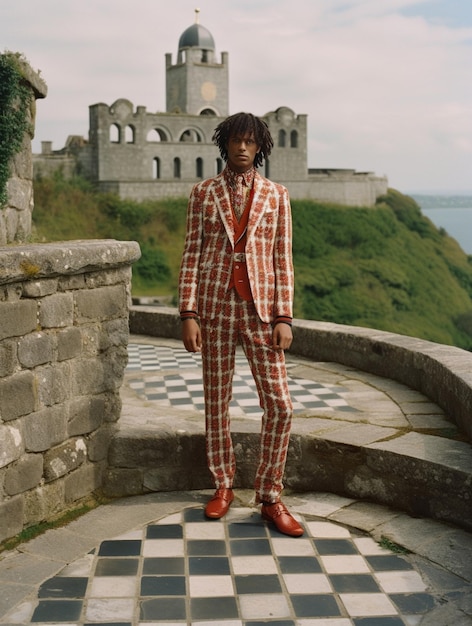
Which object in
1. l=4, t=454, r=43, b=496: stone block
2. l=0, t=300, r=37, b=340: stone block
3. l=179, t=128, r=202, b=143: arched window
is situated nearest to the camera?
l=0, t=300, r=37, b=340: stone block

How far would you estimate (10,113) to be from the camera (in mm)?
6242

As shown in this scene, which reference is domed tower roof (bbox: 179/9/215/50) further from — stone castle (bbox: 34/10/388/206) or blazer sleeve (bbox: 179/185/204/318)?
blazer sleeve (bbox: 179/185/204/318)

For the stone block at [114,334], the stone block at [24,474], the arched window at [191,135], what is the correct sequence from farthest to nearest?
the arched window at [191,135]
the stone block at [114,334]
the stone block at [24,474]

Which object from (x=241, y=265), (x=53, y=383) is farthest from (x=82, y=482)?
(x=241, y=265)

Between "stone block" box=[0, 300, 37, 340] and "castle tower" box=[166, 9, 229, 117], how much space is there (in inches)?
2282

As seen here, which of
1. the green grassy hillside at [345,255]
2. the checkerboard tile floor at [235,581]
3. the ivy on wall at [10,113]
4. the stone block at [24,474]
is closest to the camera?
the checkerboard tile floor at [235,581]

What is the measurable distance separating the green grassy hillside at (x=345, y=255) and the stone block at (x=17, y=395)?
42726mm

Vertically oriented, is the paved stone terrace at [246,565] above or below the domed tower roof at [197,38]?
below

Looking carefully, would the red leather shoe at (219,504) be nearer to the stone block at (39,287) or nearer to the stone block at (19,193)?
the stone block at (39,287)

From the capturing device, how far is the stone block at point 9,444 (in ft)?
12.5

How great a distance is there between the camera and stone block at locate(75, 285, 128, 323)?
4316 millimetres

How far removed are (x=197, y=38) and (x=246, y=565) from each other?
67986 millimetres

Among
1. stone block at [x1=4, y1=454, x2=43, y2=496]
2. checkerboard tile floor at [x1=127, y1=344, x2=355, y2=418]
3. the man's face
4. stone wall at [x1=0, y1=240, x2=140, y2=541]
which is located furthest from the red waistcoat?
A: checkerboard tile floor at [x1=127, y1=344, x2=355, y2=418]

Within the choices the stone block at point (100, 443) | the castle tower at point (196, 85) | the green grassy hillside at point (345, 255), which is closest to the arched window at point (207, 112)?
the castle tower at point (196, 85)
